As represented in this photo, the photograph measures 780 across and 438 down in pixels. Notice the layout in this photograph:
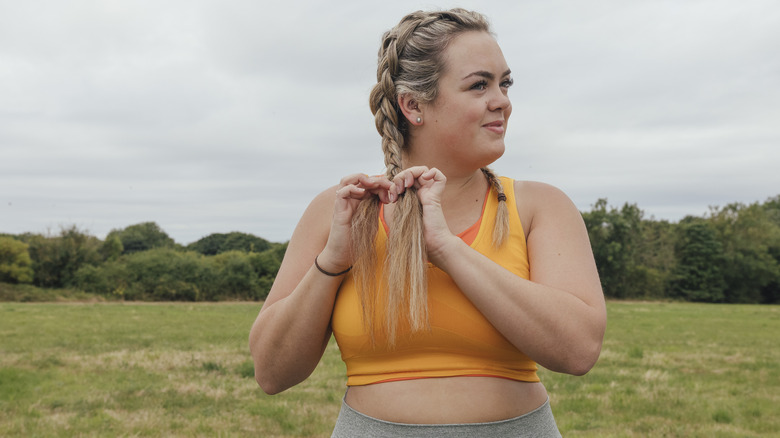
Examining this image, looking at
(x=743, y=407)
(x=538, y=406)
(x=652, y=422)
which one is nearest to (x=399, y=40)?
(x=538, y=406)

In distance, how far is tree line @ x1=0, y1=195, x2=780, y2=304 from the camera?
1710 inches

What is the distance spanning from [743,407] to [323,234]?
8470mm

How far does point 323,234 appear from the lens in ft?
7.31

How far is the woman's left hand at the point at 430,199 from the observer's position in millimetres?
1898

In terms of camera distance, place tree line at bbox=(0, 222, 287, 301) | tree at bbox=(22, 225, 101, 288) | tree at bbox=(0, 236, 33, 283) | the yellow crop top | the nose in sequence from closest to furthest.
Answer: the yellow crop top < the nose < tree at bbox=(0, 236, 33, 283) < tree line at bbox=(0, 222, 287, 301) < tree at bbox=(22, 225, 101, 288)

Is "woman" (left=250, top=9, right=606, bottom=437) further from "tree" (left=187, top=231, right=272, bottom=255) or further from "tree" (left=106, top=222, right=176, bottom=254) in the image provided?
"tree" (left=106, top=222, right=176, bottom=254)

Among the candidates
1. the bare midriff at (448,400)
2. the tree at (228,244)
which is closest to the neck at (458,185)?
the bare midriff at (448,400)

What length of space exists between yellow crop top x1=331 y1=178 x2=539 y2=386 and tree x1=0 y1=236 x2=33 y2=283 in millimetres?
47736

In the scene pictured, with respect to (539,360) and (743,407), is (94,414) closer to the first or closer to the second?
(539,360)

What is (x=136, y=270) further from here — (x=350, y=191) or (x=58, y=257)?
(x=350, y=191)

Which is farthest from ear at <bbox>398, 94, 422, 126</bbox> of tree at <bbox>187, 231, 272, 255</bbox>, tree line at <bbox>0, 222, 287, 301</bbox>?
tree at <bbox>187, 231, 272, 255</bbox>

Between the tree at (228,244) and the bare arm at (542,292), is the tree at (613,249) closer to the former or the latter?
the tree at (228,244)

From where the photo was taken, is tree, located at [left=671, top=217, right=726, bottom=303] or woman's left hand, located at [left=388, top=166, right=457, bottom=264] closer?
woman's left hand, located at [left=388, top=166, right=457, bottom=264]

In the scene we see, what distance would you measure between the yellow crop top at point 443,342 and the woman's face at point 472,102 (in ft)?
0.99
